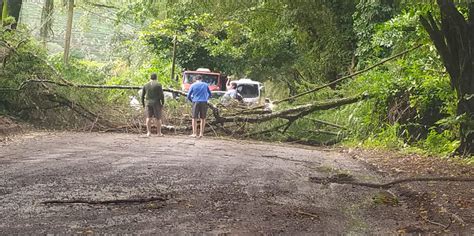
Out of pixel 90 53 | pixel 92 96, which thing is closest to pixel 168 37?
pixel 92 96

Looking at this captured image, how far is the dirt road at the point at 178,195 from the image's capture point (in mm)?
5375

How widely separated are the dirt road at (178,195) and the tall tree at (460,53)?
210 centimetres

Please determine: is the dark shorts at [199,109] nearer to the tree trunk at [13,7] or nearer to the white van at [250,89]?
the tree trunk at [13,7]

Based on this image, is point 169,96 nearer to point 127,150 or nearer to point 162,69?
point 127,150

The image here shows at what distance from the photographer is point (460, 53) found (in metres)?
11.0

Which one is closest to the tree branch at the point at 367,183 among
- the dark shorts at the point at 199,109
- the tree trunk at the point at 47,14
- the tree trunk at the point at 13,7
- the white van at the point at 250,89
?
the dark shorts at the point at 199,109

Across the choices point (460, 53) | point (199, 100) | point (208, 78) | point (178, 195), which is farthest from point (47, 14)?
point (178, 195)

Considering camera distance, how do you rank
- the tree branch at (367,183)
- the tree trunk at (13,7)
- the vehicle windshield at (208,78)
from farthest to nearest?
the vehicle windshield at (208,78) → the tree trunk at (13,7) → the tree branch at (367,183)

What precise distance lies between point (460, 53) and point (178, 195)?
6831mm

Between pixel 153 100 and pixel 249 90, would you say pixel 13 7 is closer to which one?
pixel 153 100

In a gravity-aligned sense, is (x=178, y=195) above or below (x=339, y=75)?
below

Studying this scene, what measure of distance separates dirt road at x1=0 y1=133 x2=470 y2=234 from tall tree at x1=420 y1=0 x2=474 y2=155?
2098mm

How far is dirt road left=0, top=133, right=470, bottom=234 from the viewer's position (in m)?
5.38

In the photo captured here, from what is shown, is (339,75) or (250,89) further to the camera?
(250,89)
